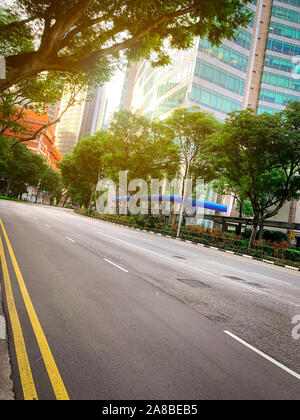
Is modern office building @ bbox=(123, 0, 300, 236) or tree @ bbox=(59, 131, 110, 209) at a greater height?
modern office building @ bbox=(123, 0, 300, 236)

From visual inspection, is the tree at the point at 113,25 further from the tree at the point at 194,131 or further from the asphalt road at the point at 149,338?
the tree at the point at 194,131

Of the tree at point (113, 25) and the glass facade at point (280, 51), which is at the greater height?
the glass facade at point (280, 51)

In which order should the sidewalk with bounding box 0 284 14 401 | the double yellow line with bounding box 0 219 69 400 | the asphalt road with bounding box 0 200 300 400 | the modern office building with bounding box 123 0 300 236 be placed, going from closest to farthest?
1. the sidewalk with bounding box 0 284 14 401
2. the double yellow line with bounding box 0 219 69 400
3. the asphalt road with bounding box 0 200 300 400
4. the modern office building with bounding box 123 0 300 236

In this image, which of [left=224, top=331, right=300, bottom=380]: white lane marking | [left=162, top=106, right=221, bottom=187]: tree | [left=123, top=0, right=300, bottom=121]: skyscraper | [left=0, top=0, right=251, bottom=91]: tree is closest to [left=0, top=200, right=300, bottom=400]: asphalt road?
[left=224, top=331, right=300, bottom=380]: white lane marking

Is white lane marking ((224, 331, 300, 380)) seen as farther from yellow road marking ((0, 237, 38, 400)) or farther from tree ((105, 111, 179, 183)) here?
tree ((105, 111, 179, 183))

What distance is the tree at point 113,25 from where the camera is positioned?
7.40 m

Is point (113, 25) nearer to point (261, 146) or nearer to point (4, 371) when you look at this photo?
point (4, 371)

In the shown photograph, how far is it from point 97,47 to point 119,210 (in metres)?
47.1

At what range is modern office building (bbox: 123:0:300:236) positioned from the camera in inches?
1930

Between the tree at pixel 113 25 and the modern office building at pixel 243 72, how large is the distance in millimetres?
40401

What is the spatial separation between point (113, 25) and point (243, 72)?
171 ft

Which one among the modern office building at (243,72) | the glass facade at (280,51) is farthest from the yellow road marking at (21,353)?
the glass facade at (280,51)

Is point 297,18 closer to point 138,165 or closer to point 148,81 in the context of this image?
point 148,81

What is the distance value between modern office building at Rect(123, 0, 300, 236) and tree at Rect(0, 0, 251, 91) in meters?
40.4
